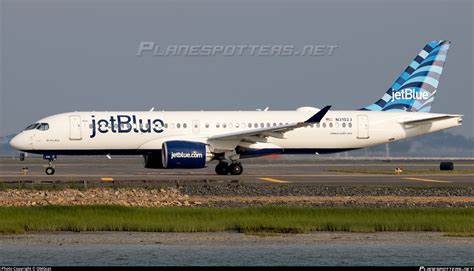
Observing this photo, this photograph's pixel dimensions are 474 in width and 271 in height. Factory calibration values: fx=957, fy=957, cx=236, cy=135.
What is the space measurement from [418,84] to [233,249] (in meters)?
38.5

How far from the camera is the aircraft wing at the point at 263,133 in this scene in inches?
2021

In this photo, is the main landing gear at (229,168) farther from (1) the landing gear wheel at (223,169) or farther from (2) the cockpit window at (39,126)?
(2) the cockpit window at (39,126)

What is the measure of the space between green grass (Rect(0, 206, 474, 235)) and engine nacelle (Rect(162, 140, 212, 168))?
17181mm

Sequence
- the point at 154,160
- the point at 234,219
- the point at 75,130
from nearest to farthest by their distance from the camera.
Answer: the point at 234,219
the point at 75,130
the point at 154,160

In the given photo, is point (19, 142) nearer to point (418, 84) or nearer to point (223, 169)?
point (223, 169)

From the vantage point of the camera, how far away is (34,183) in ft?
145

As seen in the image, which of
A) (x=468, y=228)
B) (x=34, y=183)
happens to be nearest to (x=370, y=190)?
(x=468, y=228)

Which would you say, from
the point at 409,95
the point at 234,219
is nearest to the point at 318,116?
the point at 409,95

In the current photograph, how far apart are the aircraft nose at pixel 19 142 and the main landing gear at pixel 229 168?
10940 mm

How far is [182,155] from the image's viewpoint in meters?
50.8

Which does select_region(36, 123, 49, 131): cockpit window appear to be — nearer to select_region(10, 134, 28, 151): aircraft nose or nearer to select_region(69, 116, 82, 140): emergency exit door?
select_region(10, 134, 28, 151): aircraft nose

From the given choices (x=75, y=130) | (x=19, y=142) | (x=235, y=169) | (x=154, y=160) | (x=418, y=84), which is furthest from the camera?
(x=418, y=84)

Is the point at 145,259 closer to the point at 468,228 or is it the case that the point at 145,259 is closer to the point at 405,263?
the point at 405,263

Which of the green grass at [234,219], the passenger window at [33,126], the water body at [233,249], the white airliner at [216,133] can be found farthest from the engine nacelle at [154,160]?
the water body at [233,249]
